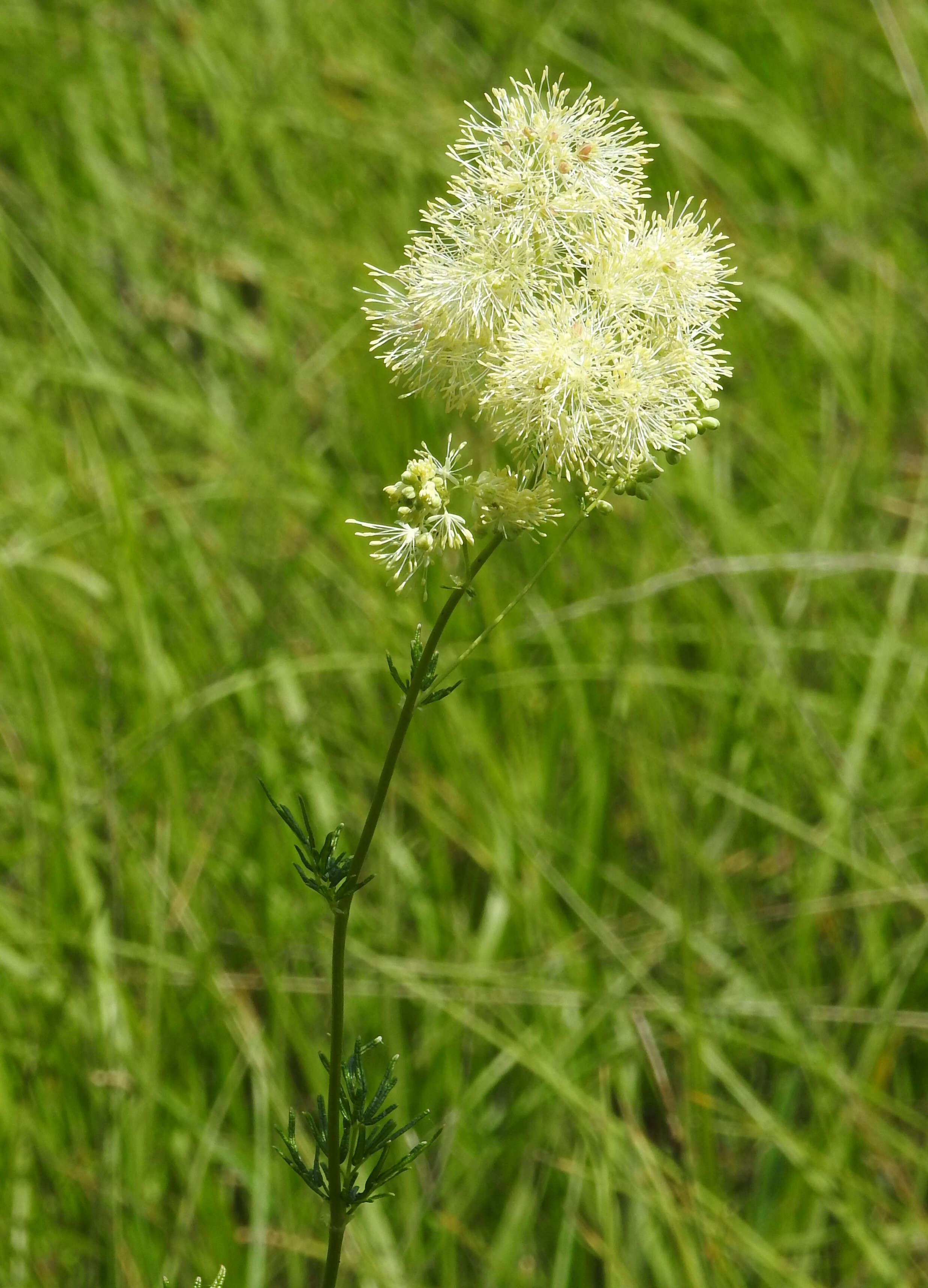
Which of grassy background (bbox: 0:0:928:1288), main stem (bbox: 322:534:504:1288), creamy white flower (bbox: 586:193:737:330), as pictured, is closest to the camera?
main stem (bbox: 322:534:504:1288)

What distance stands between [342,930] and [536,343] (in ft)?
2.00

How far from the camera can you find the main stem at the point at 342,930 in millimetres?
1198

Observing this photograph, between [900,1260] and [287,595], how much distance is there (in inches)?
83.5

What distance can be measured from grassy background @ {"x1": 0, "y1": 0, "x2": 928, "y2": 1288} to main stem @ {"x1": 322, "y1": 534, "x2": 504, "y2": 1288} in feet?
3.50

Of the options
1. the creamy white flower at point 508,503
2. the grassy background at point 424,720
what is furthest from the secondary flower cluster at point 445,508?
the grassy background at point 424,720

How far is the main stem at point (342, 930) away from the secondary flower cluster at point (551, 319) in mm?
97

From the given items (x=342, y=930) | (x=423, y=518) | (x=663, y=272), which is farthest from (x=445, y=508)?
(x=342, y=930)

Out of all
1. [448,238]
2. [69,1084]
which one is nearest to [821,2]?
[448,238]

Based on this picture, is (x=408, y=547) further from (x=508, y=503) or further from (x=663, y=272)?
(x=663, y=272)

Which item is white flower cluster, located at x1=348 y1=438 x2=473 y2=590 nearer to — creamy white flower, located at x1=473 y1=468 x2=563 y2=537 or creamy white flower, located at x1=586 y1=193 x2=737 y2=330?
creamy white flower, located at x1=473 y1=468 x2=563 y2=537

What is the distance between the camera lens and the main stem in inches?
47.2

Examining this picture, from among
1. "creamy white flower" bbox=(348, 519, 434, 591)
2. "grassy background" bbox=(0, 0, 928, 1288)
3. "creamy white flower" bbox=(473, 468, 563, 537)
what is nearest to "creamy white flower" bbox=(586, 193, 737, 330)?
"creamy white flower" bbox=(473, 468, 563, 537)

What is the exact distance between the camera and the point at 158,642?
322 centimetres

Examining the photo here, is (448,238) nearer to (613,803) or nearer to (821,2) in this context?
(613,803)
